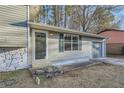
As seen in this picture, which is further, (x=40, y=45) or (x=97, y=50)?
(x=97, y=50)

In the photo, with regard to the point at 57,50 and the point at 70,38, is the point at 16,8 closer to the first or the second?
A: the point at 57,50

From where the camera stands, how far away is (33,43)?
900 centimetres

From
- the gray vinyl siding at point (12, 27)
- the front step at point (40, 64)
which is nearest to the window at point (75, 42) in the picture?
the front step at point (40, 64)

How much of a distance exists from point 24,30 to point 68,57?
16.1 feet

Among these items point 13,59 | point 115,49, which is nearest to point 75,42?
point 13,59

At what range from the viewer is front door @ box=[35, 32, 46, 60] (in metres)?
9.26

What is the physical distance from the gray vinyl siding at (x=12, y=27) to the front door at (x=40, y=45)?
57.6 inches

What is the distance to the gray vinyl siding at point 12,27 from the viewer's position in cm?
687

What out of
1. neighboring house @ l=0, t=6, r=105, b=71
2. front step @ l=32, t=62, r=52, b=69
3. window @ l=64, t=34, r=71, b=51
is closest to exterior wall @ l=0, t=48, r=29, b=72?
neighboring house @ l=0, t=6, r=105, b=71

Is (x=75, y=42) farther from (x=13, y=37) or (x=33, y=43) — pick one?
(x=13, y=37)

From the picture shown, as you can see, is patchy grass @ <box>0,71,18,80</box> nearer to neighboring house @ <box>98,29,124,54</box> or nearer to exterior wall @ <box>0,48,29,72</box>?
exterior wall @ <box>0,48,29,72</box>

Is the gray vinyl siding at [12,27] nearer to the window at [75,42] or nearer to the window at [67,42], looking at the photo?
the window at [67,42]

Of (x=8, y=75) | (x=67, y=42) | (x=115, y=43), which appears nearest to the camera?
(x=8, y=75)

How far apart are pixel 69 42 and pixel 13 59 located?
505cm
